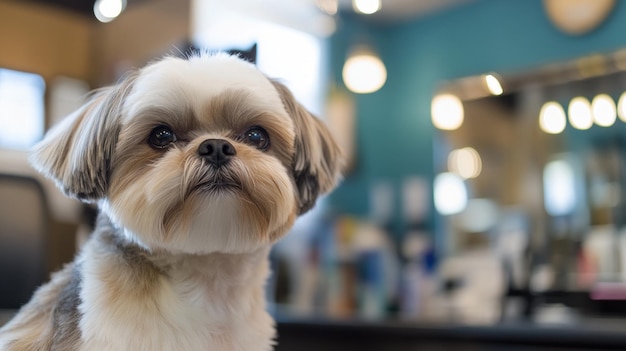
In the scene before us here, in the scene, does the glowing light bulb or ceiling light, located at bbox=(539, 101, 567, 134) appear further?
the glowing light bulb

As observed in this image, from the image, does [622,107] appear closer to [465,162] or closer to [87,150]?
[465,162]

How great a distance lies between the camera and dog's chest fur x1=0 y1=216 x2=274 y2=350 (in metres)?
0.61

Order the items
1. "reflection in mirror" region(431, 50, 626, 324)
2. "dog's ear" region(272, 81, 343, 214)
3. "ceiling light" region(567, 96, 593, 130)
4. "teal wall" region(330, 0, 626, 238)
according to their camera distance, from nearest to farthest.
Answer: "dog's ear" region(272, 81, 343, 214)
"reflection in mirror" region(431, 50, 626, 324)
"ceiling light" region(567, 96, 593, 130)
"teal wall" region(330, 0, 626, 238)

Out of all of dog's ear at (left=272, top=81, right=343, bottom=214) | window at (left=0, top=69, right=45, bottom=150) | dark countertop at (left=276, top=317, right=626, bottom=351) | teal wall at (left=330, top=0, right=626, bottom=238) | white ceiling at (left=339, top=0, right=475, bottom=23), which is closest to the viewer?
dog's ear at (left=272, top=81, right=343, bottom=214)

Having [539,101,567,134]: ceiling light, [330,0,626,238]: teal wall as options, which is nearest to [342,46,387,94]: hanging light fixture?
[330,0,626,238]: teal wall

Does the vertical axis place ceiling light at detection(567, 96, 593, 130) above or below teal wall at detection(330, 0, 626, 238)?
below

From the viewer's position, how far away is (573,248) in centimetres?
221

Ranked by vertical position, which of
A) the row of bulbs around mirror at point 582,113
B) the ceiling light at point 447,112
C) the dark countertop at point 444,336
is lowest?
the dark countertop at point 444,336

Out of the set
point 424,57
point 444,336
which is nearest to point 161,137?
point 444,336

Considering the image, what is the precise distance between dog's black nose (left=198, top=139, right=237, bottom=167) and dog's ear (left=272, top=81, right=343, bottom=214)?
0.13m

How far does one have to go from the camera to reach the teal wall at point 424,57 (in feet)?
8.65

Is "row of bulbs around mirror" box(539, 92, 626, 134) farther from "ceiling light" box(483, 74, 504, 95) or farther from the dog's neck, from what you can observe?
the dog's neck

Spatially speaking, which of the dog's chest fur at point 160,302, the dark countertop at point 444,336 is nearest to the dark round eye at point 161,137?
the dog's chest fur at point 160,302

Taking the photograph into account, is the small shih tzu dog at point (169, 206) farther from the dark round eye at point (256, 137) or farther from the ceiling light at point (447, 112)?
the ceiling light at point (447, 112)
